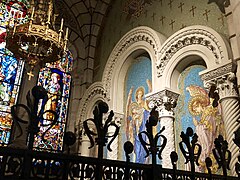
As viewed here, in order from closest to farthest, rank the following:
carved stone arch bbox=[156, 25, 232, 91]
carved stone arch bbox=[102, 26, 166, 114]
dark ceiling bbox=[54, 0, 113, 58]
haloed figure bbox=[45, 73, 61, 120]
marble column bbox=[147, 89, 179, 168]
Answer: carved stone arch bbox=[156, 25, 232, 91]
marble column bbox=[147, 89, 179, 168]
carved stone arch bbox=[102, 26, 166, 114]
haloed figure bbox=[45, 73, 61, 120]
dark ceiling bbox=[54, 0, 113, 58]

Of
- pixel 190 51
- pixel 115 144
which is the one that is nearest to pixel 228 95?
pixel 190 51

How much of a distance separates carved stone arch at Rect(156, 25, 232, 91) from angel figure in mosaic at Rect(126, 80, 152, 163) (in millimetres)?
930

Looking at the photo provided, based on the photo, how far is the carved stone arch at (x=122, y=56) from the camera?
757 cm

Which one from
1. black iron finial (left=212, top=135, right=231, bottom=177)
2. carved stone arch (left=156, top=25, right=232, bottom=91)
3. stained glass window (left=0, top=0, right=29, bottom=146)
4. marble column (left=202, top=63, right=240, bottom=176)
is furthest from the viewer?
stained glass window (left=0, top=0, right=29, bottom=146)

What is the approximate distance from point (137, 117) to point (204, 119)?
227 cm

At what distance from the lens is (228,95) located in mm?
4988

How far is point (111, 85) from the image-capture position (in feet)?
27.9

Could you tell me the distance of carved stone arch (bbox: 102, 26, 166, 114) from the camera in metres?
7.57

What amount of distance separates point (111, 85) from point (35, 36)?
2.97m

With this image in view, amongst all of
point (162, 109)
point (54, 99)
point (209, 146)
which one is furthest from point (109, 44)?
point (209, 146)

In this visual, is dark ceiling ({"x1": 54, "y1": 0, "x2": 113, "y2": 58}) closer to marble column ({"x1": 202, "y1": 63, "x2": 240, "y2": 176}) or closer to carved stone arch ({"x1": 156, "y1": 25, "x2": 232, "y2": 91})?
carved stone arch ({"x1": 156, "y1": 25, "x2": 232, "y2": 91})

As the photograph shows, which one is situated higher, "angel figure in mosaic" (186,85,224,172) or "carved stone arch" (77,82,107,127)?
"carved stone arch" (77,82,107,127)

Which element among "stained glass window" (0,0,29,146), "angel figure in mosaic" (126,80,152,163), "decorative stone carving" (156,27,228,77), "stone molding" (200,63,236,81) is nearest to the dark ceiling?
"stained glass window" (0,0,29,146)

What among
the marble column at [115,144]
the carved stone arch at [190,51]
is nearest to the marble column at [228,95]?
the carved stone arch at [190,51]
